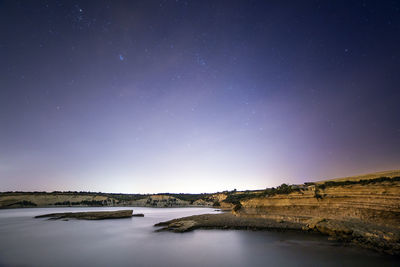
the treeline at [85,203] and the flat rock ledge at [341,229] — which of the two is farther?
the treeline at [85,203]

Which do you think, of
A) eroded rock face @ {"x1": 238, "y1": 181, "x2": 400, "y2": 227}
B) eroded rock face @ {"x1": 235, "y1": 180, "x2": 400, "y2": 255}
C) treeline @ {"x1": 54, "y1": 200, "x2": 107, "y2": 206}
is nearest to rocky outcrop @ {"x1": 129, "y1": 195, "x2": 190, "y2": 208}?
treeline @ {"x1": 54, "y1": 200, "x2": 107, "y2": 206}

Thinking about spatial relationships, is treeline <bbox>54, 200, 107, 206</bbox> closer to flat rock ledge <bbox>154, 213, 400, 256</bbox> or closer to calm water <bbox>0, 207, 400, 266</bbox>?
calm water <bbox>0, 207, 400, 266</bbox>

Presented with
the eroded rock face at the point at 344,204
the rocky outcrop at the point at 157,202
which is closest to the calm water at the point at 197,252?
the eroded rock face at the point at 344,204

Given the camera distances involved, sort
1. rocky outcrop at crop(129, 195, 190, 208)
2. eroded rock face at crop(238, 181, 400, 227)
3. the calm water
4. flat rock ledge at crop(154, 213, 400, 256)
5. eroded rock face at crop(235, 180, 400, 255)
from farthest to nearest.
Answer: rocky outcrop at crop(129, 195, 190, 208), eroded rock face at crop(238, 181, 400, 227), eroded rock face at crop(235, 180, 400, 255), flat rock ledge at crop(154, 213, 400, 256), the calm water

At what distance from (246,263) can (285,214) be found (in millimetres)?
18802

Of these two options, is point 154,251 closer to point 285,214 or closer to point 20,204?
point 285,214

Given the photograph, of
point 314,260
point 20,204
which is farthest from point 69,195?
point 314,260

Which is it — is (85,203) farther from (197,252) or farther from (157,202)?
(197,252)

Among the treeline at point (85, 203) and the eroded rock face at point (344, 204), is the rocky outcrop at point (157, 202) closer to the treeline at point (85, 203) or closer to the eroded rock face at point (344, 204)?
the treeline at point (85, 203)

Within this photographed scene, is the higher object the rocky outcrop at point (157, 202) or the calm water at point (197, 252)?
the calm water at point (197, 252)

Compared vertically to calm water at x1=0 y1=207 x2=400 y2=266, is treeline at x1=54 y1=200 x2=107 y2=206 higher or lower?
lower

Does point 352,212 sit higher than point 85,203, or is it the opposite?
point 352,212

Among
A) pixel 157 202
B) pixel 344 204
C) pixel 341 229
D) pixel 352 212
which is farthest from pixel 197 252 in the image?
pixel 157 202

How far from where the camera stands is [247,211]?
3869 centimetres
